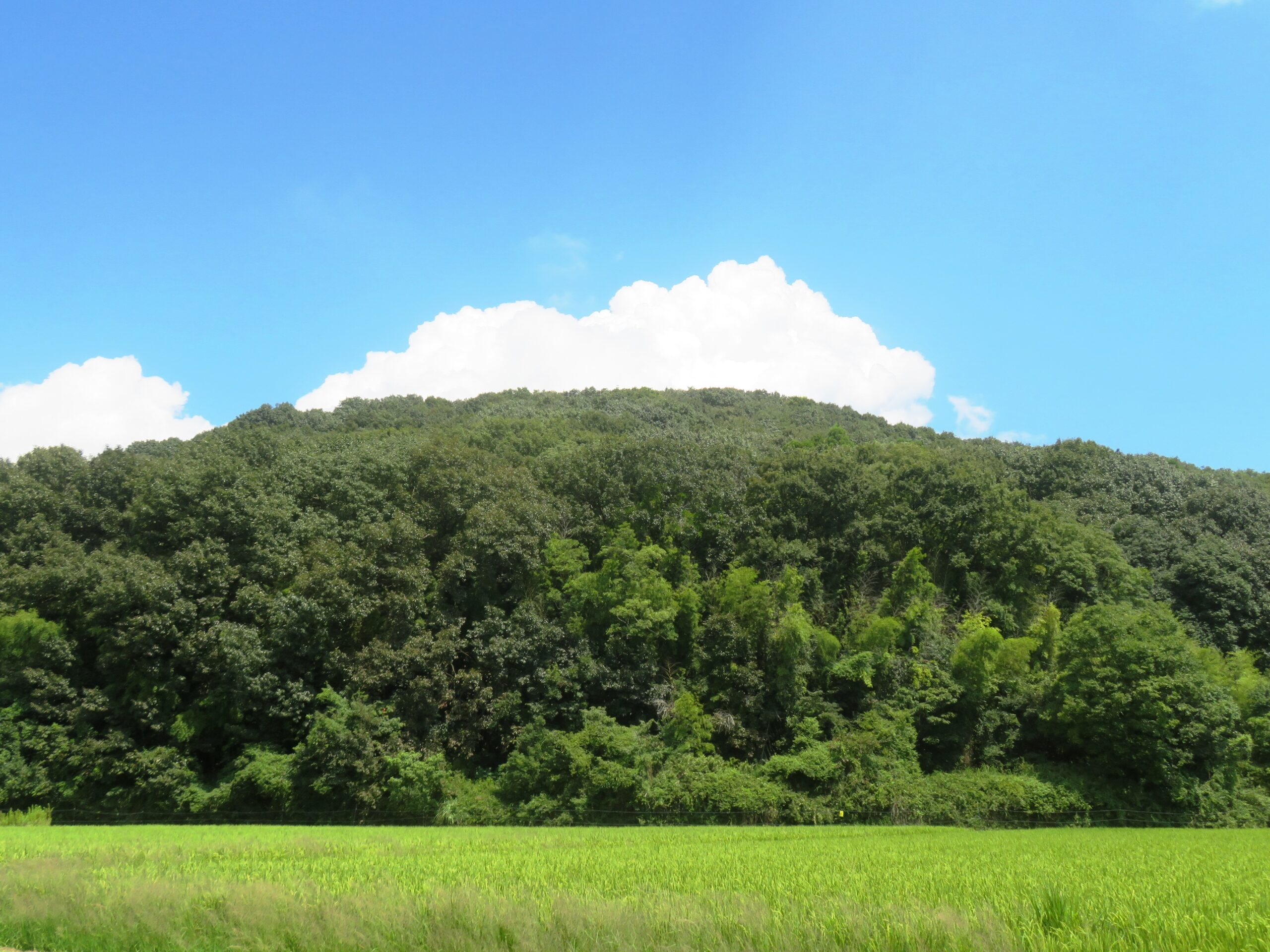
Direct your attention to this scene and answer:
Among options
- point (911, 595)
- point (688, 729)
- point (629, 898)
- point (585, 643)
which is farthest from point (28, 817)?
point (911, 595)

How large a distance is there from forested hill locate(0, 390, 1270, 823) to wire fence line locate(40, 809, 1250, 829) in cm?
35

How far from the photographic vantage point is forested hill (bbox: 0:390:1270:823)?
90.5 ft

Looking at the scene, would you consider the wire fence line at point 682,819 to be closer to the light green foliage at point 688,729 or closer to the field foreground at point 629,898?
the light green foliage at point 688,729

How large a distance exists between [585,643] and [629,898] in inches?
892

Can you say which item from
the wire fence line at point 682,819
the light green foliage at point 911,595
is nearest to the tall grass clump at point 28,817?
the wire fence line at point 682,819

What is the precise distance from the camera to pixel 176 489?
31.2m

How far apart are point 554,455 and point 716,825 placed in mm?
19814

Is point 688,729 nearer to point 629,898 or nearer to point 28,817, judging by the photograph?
point 629,898

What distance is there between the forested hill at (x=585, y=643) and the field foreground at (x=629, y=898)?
39.5 feet

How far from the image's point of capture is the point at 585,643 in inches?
1205

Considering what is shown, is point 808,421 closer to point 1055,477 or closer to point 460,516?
point 1055,477

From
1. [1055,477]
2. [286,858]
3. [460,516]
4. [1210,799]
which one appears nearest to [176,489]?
[460,516]

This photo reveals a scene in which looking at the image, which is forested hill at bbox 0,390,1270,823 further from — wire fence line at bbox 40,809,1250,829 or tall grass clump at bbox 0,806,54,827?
tall grass clump at bbox 0,806,54,827

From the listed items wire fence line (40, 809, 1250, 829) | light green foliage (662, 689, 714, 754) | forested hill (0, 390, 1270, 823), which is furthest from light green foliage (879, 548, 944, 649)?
light green foliage (662, 689, 714, 754)
